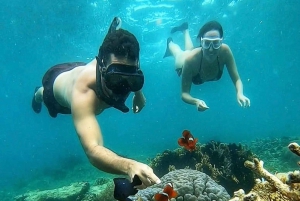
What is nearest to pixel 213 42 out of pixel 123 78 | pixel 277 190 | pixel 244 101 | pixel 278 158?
pixel 244 101

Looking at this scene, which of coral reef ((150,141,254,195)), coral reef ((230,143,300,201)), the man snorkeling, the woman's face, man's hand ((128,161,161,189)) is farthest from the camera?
the woman's face

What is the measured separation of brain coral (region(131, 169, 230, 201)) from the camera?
13.8 feet

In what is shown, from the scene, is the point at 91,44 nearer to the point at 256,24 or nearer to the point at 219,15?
the point at 219,15

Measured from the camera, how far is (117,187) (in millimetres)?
2422

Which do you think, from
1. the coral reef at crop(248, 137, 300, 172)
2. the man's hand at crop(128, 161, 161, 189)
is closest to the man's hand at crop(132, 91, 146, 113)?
the man's hand at crop(128, 161, 161, 189)

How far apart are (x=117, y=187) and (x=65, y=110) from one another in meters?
5.11

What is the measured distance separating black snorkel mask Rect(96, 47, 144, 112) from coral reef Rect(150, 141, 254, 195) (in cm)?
295

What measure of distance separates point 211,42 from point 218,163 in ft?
14.0

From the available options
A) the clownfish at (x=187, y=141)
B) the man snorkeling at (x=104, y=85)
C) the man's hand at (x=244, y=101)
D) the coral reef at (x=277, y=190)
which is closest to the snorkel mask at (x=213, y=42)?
the man's hand at (x=244, y=101)

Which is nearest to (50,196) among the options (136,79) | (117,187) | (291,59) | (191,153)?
(191,153)

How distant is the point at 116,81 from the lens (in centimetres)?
414

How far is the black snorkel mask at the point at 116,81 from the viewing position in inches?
162

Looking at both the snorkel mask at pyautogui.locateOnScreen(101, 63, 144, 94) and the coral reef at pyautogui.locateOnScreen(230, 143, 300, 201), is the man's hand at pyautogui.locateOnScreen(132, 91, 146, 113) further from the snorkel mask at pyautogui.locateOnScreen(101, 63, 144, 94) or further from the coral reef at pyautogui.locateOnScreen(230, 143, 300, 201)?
the coral reef at pyautogui.locateOnScreen(230, 143, 300, 201)

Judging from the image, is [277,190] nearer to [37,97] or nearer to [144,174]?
[144,174]
